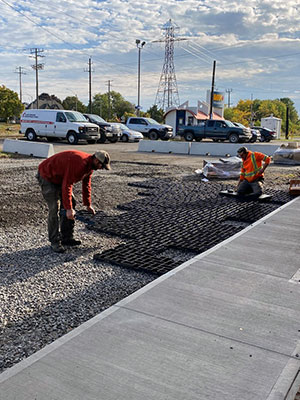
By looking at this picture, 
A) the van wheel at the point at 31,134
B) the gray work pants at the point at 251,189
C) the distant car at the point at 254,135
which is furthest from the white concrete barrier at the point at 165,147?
the distant car at the point at 254,135

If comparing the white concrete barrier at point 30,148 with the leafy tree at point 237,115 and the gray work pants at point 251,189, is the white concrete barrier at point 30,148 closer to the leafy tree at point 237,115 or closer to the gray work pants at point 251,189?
the gray work pants at point 251,189

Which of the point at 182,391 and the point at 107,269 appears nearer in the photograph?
the point at 182,391

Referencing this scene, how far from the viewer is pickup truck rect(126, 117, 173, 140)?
115 feet

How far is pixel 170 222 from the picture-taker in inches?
308

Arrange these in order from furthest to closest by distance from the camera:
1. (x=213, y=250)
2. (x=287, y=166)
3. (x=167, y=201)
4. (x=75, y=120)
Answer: (x=75, y=120)
(x=287, y=166)
(x=167, y=201)
(x=213, y=250)

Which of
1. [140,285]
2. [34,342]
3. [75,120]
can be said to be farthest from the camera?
[75,120]

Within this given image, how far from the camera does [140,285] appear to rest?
4879mm

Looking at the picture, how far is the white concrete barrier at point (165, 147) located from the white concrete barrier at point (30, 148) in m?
7.46

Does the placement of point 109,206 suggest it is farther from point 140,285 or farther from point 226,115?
point 226,115

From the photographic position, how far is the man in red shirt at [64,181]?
545cm

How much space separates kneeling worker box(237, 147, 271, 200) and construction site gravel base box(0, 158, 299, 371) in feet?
9.46

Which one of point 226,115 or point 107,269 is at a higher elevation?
point 226,115

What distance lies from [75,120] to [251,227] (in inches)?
840

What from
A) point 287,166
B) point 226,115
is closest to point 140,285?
point 287,166
